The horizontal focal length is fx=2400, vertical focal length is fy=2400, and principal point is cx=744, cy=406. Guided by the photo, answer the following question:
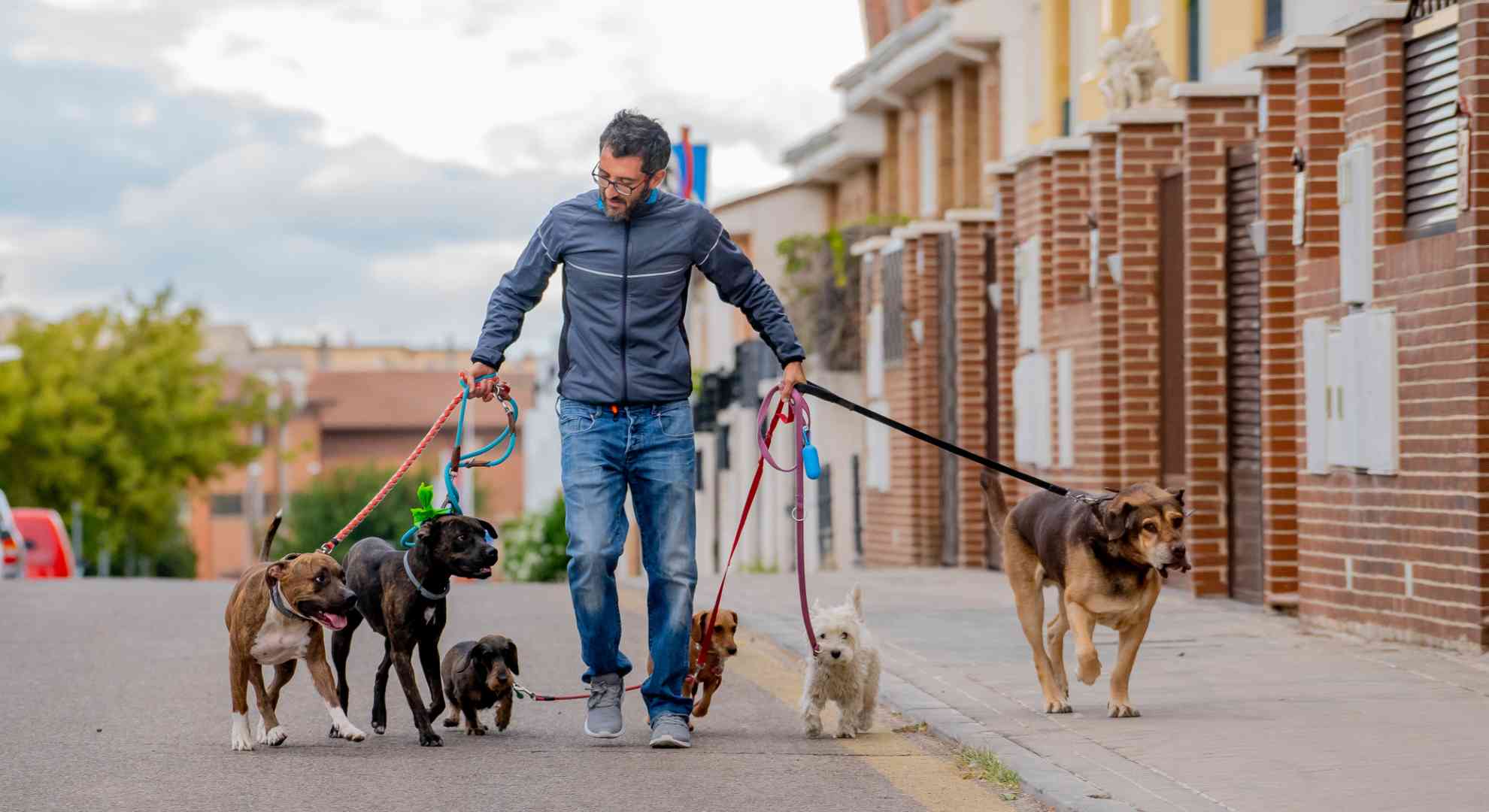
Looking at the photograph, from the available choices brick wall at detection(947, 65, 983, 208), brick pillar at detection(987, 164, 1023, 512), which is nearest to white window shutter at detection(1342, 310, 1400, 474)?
brick pillar at detection(987, 164, 1023, 512)

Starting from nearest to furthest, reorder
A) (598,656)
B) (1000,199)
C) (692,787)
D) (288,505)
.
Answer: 1. (692,787)
2. (598,656)
3. (1000,199)
4. (288,505)

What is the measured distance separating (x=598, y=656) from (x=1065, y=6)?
21705mm

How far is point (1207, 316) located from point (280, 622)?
1033 cm

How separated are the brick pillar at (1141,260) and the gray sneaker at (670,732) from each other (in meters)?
10.5

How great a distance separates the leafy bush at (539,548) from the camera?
43750 mm

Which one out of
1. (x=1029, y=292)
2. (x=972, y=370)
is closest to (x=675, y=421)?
(x=1029, y=292)

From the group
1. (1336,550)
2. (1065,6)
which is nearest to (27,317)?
(1065,6)

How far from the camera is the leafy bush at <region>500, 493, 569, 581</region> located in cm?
4375

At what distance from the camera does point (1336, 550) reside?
46.0 ft

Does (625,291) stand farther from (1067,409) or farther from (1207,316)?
(1067,409)

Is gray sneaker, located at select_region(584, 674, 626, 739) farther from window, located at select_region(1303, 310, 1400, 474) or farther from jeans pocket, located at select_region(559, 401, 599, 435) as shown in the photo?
window, located at select_region(1303, 310, 1400, 474)

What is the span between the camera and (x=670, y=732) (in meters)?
9.21

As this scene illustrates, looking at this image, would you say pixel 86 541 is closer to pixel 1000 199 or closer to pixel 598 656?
pixel 1000 199

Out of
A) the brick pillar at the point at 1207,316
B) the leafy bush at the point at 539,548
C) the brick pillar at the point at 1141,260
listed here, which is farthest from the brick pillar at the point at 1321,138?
the leafy bush at the point at 539,548
